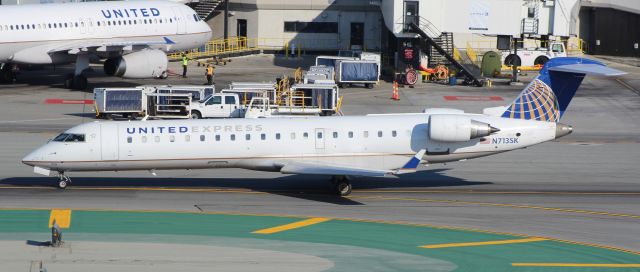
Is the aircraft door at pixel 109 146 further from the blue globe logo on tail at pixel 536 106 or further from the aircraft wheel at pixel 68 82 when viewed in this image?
the aircraft wheel at pixel 68 82

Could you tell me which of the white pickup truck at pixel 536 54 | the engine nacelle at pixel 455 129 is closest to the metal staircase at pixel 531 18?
the white pickup truck at pixel 536 54

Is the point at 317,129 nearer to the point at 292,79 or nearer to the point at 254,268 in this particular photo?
the point at 254,268

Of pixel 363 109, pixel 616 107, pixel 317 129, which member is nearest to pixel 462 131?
pixel 317 129

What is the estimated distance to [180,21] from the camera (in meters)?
71.2

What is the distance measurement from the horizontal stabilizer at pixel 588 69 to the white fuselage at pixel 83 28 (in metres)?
33.6

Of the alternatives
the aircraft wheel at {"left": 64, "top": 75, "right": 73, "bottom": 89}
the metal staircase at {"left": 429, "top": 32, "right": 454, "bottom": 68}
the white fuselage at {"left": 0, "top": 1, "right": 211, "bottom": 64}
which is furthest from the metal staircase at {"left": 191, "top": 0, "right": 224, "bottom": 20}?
the aircraft wheel at {"left": 64, "top": 75, "right": 73, "bottom": 89}

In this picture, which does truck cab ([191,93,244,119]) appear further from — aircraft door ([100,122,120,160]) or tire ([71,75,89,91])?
aircraft door ([100,122,120,160])

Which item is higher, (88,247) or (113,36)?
(113,36)

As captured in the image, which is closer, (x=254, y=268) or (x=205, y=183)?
(x=254, y=268)

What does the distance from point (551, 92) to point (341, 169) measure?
28.3ft

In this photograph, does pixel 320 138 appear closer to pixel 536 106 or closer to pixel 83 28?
pixel 536 106

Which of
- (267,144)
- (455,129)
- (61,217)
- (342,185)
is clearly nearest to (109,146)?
Result: (61,217)

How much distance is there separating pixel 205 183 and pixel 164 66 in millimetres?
27272

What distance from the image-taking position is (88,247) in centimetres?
2994
